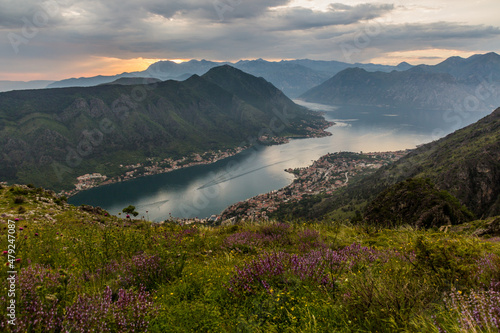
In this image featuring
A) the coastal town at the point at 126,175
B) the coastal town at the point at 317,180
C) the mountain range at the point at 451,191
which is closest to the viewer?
the mountain range at the point at 451,191

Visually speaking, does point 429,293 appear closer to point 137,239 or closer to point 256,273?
point 256,273

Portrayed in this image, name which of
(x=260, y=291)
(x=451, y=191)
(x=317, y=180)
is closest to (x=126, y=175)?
(x=317, y=180)

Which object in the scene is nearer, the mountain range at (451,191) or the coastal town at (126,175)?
the mountain range at (451,191)

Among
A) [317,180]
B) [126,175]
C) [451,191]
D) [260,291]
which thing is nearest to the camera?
[260,291]

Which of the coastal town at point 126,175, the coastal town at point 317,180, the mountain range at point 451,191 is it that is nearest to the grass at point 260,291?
the mountain range at point 451,191

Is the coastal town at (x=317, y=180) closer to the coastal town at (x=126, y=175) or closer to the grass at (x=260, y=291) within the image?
the grass at (x=260, y=291)

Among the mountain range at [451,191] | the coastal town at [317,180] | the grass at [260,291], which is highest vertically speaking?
the grass at [260,291]

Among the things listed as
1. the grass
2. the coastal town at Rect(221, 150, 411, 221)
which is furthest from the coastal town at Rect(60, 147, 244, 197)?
the grass

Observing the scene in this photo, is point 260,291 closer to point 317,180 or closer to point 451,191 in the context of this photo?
point 451,191
